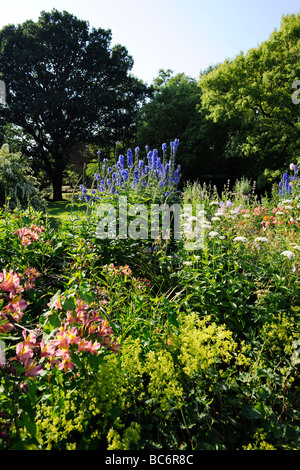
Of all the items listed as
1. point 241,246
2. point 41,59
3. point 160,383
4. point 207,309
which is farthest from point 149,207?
point 41,59

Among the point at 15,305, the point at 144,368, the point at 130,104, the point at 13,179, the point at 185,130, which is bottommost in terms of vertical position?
the point at 144,368

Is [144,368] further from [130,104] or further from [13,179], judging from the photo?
[130,104]

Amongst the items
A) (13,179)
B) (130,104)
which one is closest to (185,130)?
(130,104)

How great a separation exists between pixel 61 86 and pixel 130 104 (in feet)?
15.6

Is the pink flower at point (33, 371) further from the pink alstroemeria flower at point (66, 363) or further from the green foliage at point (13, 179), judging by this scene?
the green foliage at point (13, 179)

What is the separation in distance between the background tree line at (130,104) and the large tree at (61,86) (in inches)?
2.3

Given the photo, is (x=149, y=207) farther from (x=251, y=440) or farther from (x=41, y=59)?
(x=41, y=59)

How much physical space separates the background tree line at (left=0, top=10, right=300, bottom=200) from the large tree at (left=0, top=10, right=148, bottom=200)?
0.06 m

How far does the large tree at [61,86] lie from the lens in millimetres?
16375

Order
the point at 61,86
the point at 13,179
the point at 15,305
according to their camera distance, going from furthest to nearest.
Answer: the point at 61,86
the point at 13,179
the point at 15,305

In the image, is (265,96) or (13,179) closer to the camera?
(13,179)

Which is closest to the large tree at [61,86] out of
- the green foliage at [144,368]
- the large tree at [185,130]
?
the large tree at [185,130]

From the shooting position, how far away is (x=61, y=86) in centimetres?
1734

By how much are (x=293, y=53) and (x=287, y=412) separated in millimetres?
17001
